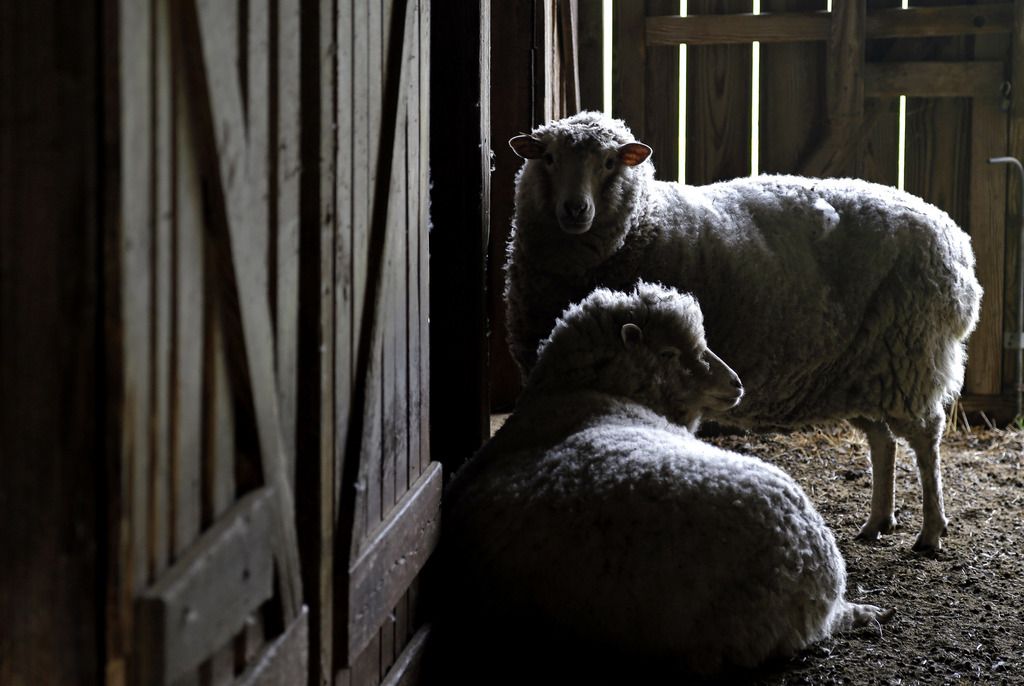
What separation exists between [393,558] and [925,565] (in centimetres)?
290

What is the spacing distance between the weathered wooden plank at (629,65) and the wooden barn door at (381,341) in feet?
15.1

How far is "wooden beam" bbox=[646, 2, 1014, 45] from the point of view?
7414mm

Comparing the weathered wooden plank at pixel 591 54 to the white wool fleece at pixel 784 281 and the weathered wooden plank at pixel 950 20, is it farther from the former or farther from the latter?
the white wool fleece at pixel 784 281

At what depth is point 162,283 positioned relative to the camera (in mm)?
1596

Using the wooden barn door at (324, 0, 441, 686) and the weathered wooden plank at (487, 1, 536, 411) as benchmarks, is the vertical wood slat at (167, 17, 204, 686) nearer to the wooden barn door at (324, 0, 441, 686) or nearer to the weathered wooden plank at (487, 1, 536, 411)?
the wooden barn door at (324, 0, 441, 686)

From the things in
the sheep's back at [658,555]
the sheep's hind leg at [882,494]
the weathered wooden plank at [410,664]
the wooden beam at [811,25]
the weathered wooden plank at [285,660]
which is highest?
the wooden beam at [811,25]

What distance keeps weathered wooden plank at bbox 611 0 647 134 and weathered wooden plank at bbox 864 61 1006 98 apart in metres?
1.47

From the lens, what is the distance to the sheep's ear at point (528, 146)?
17.6ft

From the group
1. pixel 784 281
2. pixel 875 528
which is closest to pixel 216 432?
pixel 784 281

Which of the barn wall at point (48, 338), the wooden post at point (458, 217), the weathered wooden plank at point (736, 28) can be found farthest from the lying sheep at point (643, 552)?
the weathered wooden plank at point (736, 28)

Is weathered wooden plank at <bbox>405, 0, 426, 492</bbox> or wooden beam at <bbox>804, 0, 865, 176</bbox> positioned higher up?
wooden beam at <bbox>804, 0, 865, 176</bbox>

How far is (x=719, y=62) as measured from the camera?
308 inches

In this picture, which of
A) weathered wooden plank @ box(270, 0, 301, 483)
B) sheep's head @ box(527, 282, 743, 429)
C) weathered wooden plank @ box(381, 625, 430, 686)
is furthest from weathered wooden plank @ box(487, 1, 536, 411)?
weathered wooden plank @ box(270, 0, 301, 483)

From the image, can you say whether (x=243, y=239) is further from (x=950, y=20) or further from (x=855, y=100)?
(x=950, y=20)
